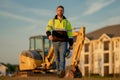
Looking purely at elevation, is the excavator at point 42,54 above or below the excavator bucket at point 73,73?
above

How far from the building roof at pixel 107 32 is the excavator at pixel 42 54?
6820 cm

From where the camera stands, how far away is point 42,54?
1189 inches

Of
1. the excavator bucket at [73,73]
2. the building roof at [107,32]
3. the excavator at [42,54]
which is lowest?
the excavator bucket at [73,73]

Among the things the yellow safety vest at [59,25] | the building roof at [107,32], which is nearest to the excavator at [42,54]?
the yellow safety vest at [59,25]

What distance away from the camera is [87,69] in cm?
10375

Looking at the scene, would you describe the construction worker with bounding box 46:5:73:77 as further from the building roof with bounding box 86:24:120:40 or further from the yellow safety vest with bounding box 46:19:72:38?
the building roof with bounding box 86:24:120:40

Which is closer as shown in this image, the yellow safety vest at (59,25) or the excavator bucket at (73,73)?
the yellow safety vest at (59,25)

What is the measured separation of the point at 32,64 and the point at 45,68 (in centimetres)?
105

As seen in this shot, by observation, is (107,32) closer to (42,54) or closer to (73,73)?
(42,54)

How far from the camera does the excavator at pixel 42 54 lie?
29.8 m

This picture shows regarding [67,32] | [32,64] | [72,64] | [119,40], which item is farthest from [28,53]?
[119,40]

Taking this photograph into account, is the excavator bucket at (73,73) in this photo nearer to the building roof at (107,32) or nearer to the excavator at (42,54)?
the excavator at (42,54)

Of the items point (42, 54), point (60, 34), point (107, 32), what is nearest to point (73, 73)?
point (42, 54)

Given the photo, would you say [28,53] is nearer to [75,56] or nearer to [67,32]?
[75,56]
